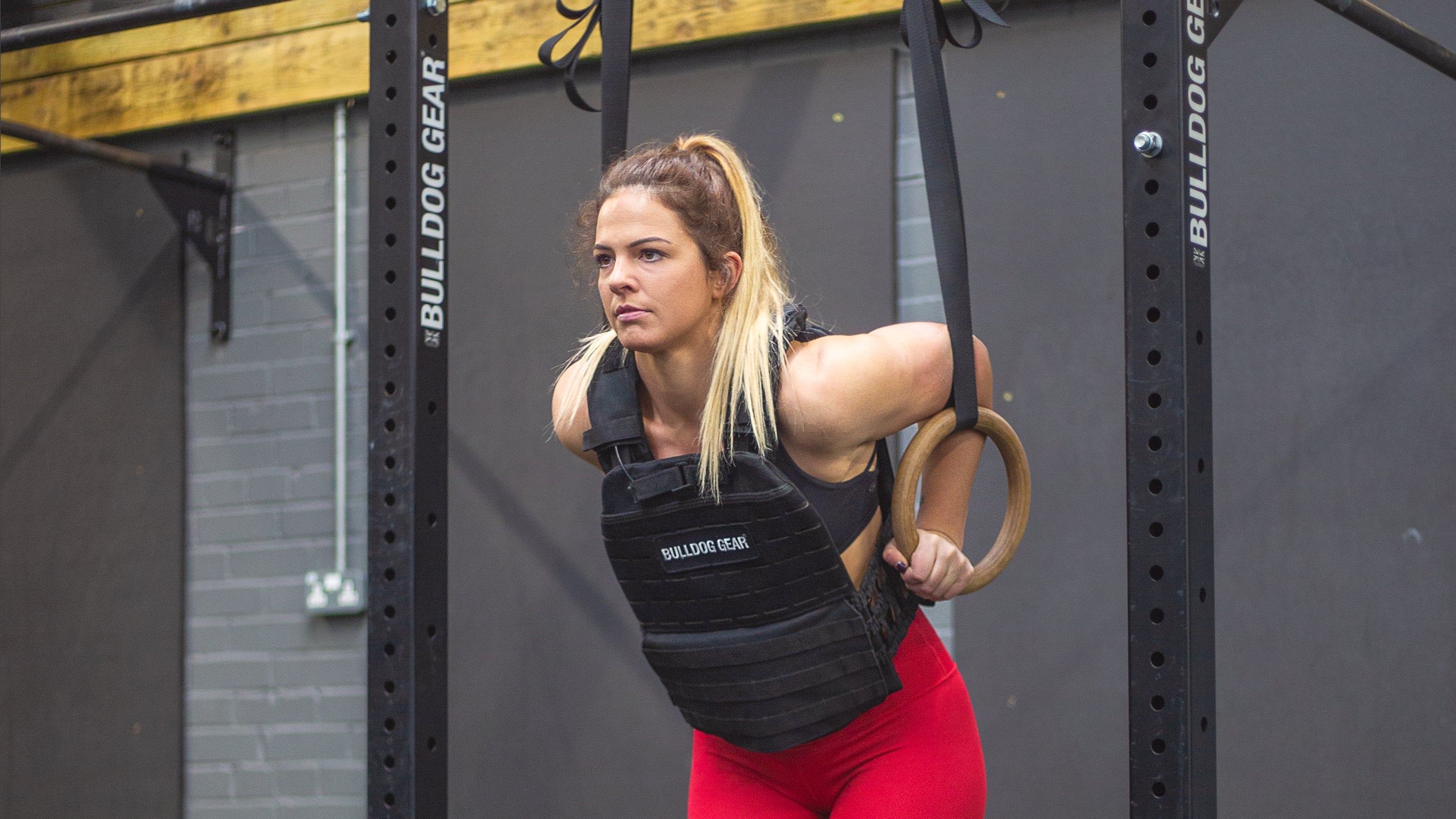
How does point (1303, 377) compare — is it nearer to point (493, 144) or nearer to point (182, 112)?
point (493, 144)

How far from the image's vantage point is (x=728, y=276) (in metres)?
1.85

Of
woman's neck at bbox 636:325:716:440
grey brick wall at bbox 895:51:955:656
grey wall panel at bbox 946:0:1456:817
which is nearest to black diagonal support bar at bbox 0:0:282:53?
woman's neck at bbox 636:325:716:440

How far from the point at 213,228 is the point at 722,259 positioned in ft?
10.8

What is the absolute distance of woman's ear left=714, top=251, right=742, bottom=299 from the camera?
184cm

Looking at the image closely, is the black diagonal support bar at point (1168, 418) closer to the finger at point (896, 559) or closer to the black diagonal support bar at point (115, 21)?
the finger at point (896, 559)

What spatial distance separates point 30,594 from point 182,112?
165cm

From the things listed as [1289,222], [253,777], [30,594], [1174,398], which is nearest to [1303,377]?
[1289,222]

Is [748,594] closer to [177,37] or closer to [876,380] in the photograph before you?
[876,380]

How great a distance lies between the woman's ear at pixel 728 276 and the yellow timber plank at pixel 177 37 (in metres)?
A: 2.99

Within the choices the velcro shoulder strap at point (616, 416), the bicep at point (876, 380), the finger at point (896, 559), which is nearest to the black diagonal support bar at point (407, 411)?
the velcro shoulder strap at point (616, 416)

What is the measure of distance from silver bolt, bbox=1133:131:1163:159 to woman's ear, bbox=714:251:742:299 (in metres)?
0.54

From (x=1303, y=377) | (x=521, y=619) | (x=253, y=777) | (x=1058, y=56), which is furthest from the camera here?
(x=253, y=777)

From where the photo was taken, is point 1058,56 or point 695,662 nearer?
point 695,662

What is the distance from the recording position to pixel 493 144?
4.27 metres
